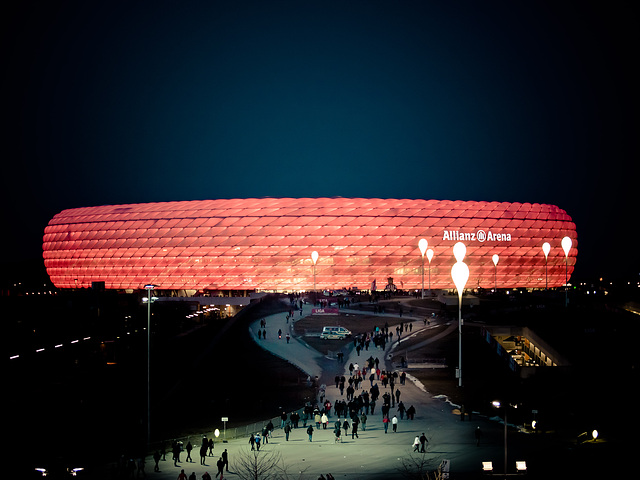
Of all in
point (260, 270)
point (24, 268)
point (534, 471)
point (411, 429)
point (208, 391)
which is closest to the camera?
point (534, 471)

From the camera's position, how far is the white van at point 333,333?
3347cm

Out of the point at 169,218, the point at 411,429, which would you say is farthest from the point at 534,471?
the point at 169,218

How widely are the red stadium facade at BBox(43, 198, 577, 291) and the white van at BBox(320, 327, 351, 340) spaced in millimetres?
34350

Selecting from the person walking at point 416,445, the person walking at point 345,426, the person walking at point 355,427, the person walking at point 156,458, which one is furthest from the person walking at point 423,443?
the person walking at point 156,458

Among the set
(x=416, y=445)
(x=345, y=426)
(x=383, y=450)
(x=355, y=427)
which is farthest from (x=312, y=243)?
(x=416, y=445)

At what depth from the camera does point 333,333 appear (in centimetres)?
3350

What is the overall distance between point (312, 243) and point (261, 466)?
5262 cm

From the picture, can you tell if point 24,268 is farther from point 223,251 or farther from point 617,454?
point 617,454

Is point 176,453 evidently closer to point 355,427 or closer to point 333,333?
point 355,427

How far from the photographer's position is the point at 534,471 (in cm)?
1645

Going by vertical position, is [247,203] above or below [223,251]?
above

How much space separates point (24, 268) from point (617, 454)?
145 meters

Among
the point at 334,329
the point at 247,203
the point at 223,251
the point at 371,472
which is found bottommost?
the point at 371,472

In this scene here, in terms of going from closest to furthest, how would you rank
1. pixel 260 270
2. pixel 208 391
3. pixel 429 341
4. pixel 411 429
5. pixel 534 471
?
pixel 534 471, pixel 411 429, pixel 208 391, pixel 429 341, pixel 260 270
